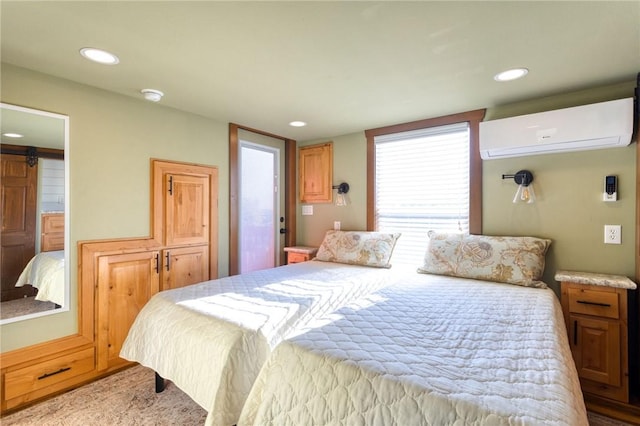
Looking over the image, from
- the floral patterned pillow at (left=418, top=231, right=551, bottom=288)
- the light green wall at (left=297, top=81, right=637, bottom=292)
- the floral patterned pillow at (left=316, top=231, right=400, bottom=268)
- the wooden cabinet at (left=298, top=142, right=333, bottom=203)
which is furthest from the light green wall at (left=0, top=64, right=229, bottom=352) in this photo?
the light green wall at (left=297, top=81, right=637, bottom=292)

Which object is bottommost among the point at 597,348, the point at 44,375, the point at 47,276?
the point at 44,375

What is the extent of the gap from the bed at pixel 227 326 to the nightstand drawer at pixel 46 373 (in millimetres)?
561

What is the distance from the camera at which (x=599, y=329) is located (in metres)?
2.08

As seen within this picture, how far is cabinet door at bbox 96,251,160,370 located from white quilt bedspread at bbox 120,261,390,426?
567 mm

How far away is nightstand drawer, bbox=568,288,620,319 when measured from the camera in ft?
6.67

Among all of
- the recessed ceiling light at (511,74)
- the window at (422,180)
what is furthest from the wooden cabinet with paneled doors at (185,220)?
the recessed ceiling light at (511,74)

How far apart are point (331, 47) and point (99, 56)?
4.84 ft

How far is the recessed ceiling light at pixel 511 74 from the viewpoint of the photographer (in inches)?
80.9

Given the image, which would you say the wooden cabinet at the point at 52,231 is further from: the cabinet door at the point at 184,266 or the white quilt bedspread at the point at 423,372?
the white quilt bedspread at the point at 423,372

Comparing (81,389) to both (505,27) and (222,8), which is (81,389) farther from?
(505,27)

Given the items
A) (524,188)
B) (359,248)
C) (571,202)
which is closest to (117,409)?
(359,248)

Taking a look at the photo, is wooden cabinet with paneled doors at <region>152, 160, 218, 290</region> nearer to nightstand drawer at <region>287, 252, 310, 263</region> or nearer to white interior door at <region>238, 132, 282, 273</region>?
white interior door at <region>238, 132, 282, 273</region>

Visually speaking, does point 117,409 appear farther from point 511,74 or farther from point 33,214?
point 511,74

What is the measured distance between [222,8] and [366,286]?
2098mm
